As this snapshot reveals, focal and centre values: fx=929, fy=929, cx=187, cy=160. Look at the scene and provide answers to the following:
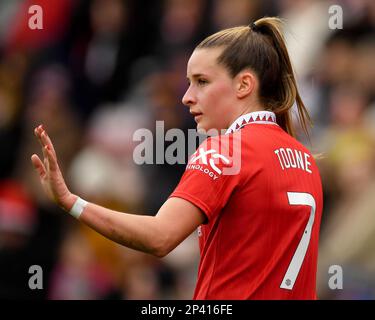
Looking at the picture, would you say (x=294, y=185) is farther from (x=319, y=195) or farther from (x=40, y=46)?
(x=40, y=46)

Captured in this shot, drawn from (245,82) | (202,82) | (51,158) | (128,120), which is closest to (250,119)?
(245,82)

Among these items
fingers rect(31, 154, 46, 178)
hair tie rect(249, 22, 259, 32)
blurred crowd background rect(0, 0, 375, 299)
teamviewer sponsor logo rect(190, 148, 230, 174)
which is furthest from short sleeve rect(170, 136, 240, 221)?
blurred crowd background rect(0, 0, 375, 299)

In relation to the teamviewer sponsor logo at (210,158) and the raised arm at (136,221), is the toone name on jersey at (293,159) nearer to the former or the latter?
the teamviewer sponsor logo at (210,158)

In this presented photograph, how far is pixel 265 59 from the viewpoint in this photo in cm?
400

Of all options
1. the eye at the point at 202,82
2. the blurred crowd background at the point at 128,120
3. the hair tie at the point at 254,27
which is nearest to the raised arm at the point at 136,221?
the eye at the point at 202,82

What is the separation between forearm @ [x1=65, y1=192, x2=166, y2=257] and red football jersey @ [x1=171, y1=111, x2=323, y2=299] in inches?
7.4

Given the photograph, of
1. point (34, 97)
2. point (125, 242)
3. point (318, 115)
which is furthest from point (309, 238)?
point (34, 97)

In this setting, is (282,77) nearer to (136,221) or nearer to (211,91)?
(211,91)

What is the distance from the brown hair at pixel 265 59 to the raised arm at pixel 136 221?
0.72m

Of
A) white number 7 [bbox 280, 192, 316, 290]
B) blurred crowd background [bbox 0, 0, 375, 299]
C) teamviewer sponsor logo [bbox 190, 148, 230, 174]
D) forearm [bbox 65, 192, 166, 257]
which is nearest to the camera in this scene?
forearm [bbox 65, 192, 166, 257]

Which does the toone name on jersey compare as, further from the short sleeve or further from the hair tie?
the hair tie

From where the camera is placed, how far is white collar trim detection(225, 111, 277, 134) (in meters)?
3.91

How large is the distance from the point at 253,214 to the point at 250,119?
0.45 metres

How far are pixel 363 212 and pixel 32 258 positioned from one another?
2.68 metres
